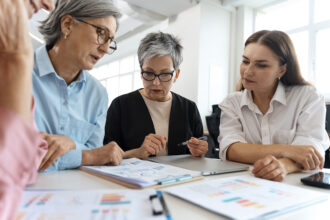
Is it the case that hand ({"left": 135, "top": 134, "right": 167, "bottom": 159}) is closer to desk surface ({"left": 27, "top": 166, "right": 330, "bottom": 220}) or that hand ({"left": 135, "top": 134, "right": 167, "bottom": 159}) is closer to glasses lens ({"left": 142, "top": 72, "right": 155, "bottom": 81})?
desk surface ({"left": 27, "top": 166, "right": 330, "bottom": 220})

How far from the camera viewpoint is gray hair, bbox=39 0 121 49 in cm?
112

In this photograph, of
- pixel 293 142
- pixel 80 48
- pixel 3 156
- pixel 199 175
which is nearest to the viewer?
pixel 3 156

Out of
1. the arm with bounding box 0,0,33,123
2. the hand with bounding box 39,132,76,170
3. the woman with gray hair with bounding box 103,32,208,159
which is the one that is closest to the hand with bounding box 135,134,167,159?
the woman with gray hair with bounding box 103,32,208,159

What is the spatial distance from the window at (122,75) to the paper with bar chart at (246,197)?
21.6ft

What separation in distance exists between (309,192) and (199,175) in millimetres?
329

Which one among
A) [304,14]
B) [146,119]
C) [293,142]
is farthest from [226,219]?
[304,14]

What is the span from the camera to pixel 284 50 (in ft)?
4.76

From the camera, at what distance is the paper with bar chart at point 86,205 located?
1.60ft

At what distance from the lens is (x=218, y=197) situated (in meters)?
0.62

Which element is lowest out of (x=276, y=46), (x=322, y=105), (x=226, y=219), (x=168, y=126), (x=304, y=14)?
(x=226, y=219)

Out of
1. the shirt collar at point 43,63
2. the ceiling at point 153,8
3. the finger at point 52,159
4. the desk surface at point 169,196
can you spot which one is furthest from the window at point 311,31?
the finger at point 52,159

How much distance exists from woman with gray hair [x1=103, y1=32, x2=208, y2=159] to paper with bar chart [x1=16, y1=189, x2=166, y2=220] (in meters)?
0.95

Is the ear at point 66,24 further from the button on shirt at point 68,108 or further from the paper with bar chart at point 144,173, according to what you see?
the paper with bar chart at point 144,173

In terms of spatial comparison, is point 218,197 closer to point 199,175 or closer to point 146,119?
point 199,175
